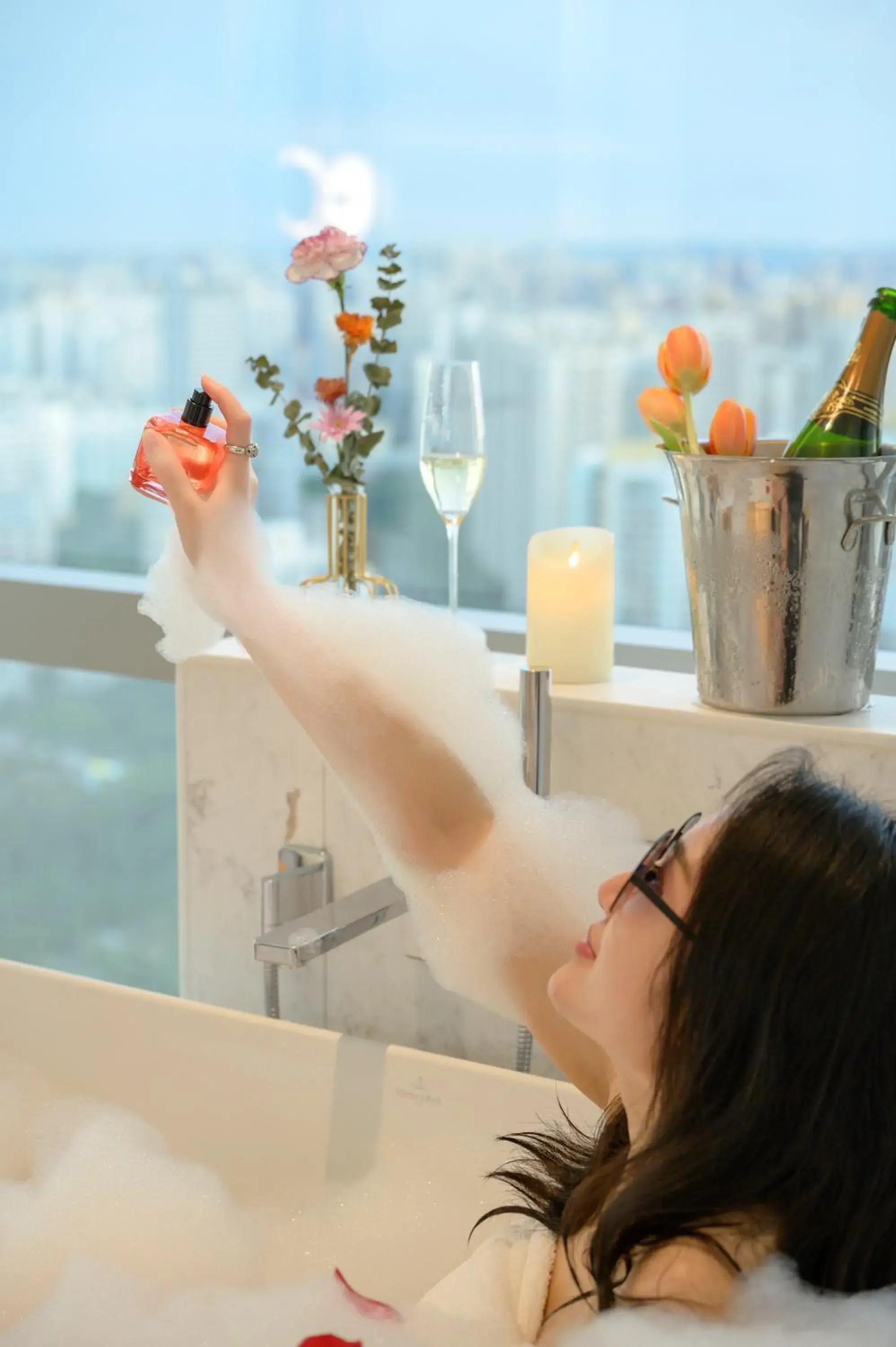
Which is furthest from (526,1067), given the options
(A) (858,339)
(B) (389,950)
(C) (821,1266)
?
(A) (858,339)

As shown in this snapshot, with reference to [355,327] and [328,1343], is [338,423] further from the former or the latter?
[328,1343]

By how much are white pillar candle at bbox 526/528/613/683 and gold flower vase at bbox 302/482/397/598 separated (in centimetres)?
18

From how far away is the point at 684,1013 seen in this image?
97 cm

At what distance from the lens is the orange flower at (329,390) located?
171 centimetres

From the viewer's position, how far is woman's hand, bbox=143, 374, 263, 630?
126 centimetres

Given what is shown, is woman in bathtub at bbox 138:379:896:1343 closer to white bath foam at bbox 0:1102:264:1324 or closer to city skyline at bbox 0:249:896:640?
white bath foam at bbox 0:1102:264:1324

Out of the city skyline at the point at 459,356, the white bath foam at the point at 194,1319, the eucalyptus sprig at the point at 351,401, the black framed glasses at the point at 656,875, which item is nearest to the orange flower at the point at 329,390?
the eucalyptus sprig at the point at 351,401

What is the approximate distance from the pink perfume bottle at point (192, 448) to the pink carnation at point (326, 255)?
394 millimetres

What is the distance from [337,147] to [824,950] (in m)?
1.71

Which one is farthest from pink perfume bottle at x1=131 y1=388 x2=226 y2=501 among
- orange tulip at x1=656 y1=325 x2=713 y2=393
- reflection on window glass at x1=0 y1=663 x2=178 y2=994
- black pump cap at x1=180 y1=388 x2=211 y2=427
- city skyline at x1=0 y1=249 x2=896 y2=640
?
reflection on window glass at x1=0 y1=663 x2=178 y2=994

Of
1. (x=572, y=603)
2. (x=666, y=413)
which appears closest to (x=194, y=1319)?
(x=572, y=603)

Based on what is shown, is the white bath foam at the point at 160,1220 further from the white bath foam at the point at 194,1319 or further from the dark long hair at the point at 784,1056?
the dark long hair at the point at 784,1056

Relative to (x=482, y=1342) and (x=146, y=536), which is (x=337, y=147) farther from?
(x=482, y=1342)

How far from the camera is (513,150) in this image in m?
2.12
